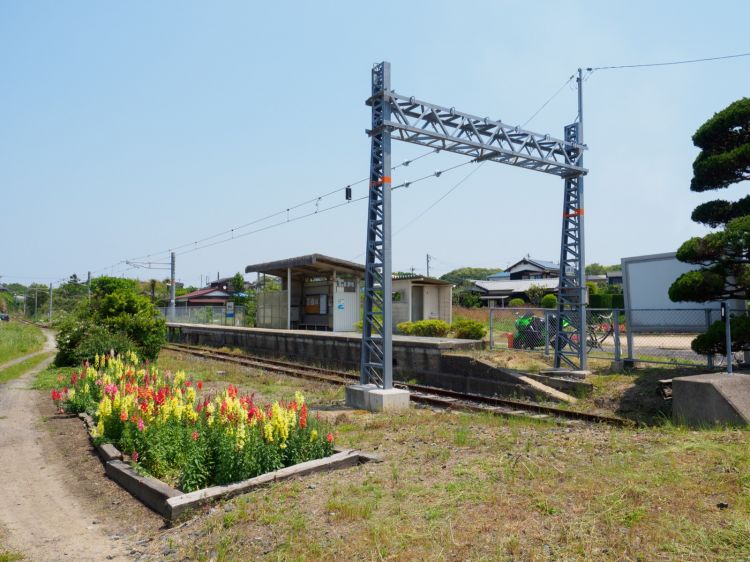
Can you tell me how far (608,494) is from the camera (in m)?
4.66

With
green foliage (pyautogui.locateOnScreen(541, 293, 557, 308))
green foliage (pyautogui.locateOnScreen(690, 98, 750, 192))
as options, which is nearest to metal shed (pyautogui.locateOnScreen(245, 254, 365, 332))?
green foliage (pyautogui.locateOnScreen(541, 293, 557, 308))

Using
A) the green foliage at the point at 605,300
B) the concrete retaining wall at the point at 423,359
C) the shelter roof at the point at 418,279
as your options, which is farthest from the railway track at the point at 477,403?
the green foliage at the point at 605,300

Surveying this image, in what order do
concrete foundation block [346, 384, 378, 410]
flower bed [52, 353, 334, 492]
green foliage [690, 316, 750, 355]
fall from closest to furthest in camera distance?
flower bed [52, 353, 334, 492] → green foliage [690, 316, 750, 355] → concrete foundation block [346, 384, 378, 410]

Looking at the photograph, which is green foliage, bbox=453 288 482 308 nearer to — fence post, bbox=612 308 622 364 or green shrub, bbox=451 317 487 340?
green shrub, bbox=451 317 487 340

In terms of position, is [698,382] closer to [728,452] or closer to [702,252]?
[702,252]

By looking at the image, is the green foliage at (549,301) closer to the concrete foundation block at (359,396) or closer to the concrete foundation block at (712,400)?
the concrete foundation block at (359,396)

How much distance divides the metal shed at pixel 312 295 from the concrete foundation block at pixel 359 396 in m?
13.5

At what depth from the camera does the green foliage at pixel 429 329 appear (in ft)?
74.4

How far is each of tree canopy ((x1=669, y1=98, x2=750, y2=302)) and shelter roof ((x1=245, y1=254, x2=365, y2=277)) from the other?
16373 millimetres

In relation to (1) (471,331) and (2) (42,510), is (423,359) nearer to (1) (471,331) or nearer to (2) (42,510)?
(1) (471,331)

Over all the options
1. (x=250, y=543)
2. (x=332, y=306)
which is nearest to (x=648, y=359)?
(x=250, y=543)

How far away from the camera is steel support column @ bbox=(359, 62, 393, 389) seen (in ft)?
37.3

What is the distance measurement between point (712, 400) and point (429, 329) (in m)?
14.9

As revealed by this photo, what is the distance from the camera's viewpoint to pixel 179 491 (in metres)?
5.73
